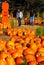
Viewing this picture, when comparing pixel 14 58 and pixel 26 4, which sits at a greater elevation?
pixel 14 58

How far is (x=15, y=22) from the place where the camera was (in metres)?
19.7

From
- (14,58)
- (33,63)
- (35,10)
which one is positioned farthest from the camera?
(35,10)

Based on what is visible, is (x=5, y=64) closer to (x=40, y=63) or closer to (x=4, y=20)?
(x=40, y=63)

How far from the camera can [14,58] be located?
3.43 metres

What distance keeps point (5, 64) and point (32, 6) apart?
1349 inches

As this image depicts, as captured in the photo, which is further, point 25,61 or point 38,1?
point 38,1

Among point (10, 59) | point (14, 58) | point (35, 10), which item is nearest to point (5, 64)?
point (10, 59)

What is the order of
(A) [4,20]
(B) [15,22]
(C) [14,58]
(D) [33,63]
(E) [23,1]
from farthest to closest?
(E) [23,1]
(B) [15,22]
(A) [4,20]
(C) [14,58]
(D) [33,63]

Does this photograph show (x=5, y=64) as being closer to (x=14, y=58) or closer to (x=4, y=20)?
(x=14, y=58)

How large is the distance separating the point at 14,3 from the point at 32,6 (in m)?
2.88

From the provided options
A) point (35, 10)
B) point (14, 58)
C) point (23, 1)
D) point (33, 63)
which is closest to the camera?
point (33, 63)

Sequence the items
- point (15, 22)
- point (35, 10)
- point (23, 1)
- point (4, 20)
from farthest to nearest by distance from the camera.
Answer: point (23, 1)
point (35, 10)
point (15, 22)
point (4, 20)

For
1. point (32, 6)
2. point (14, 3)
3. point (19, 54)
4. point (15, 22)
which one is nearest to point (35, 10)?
point (32, 6)

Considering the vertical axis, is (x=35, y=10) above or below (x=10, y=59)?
below
